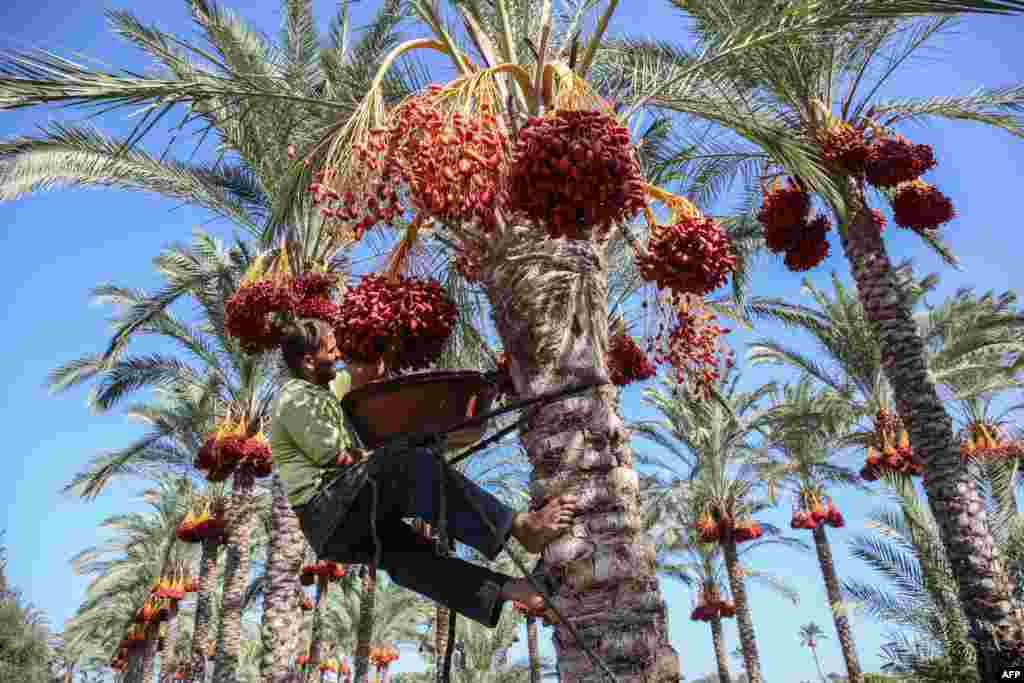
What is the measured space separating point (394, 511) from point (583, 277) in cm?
126

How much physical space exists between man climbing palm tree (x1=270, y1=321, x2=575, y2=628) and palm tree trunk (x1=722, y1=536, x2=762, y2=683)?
16.9 meters

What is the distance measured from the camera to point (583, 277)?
3199mm

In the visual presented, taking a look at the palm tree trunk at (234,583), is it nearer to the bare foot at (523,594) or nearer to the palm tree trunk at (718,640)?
the bare foot at (523,594)

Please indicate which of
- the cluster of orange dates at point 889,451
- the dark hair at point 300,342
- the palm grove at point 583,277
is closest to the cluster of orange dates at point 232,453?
the palm grove at point 583,277

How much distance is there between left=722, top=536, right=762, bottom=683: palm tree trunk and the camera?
1778 centimetres

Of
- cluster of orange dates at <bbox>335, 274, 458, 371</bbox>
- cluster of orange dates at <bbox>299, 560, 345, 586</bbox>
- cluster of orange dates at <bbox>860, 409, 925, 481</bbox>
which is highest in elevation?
cluster of orange dates at <bbox>860, 409, 925, 481</bbox>

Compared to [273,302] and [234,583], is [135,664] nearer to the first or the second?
[234,583]

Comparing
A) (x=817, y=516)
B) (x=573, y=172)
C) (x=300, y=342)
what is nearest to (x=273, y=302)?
(x=300, y=342)

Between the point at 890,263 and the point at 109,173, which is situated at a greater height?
the point at 109,173

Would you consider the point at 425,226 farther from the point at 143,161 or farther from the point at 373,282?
the point at 143,161

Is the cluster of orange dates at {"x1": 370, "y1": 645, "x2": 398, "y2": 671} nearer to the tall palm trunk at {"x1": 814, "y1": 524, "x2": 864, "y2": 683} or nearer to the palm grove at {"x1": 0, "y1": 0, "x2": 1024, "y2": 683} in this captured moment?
the palm grove at {"x1": 0, "y1": 0, "x2": 1024, "y2": 683}

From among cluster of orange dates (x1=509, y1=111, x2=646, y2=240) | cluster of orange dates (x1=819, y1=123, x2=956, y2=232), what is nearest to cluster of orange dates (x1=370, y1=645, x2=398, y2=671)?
cluster of orange dates (x1=819, y1=123, x2=956, y2=232)

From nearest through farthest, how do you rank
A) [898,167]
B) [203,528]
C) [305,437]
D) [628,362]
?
[305,437] < [628,362] < [898,167] < [203,528]

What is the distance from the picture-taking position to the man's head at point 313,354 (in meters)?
3.44
